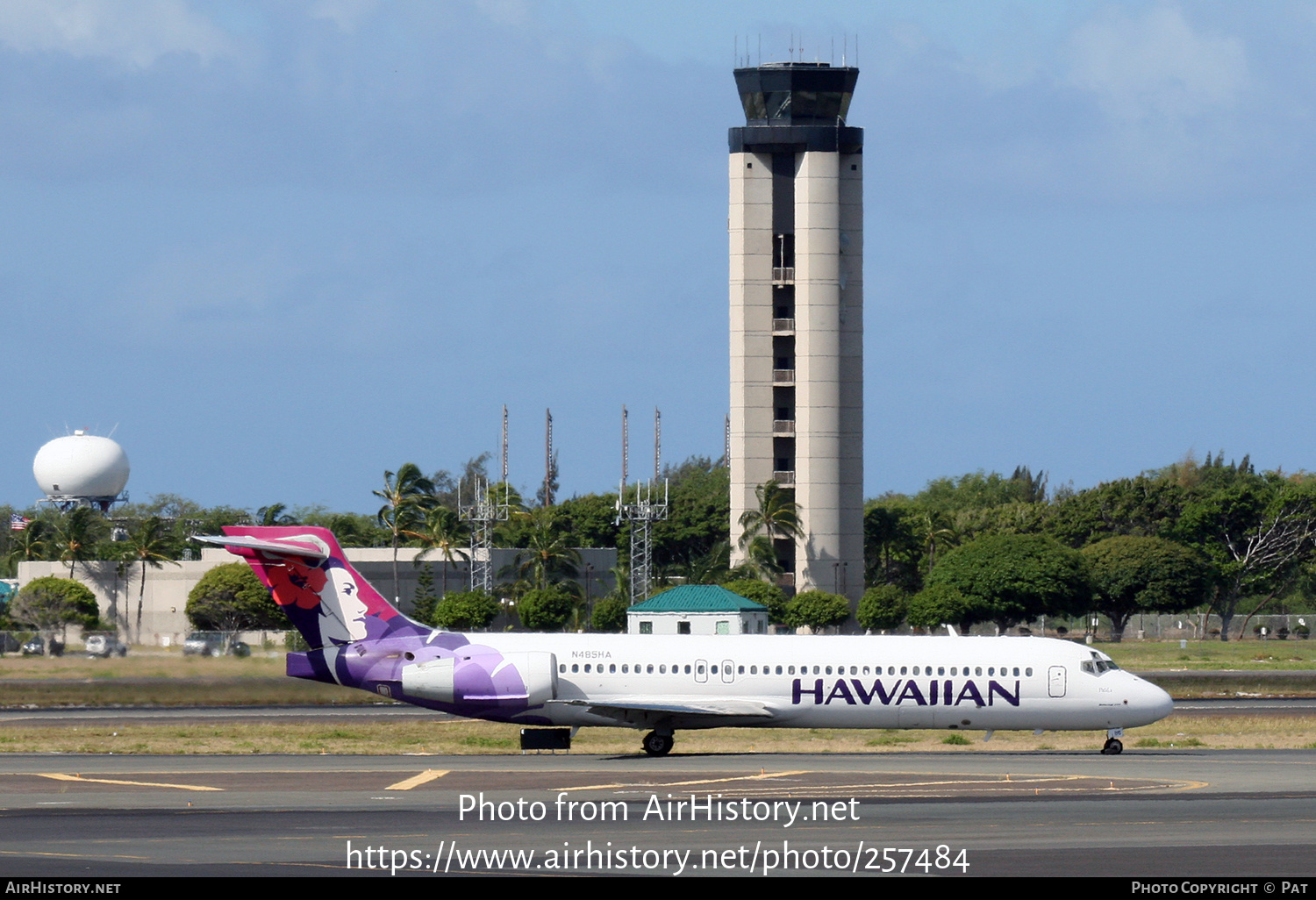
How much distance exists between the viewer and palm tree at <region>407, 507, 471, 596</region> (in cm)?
11556

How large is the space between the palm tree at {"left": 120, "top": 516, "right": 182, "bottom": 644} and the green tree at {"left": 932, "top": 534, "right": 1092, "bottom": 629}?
53879mm

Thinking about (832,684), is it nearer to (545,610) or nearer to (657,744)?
(657,744)

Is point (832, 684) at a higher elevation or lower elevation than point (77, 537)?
lower

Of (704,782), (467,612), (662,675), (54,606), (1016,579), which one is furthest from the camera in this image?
(1016,579)

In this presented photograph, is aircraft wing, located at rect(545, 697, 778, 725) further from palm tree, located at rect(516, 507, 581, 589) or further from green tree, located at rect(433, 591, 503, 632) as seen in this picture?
palm tree, located at rect(516, 507, 581, 589)

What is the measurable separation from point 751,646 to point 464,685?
7.65 m

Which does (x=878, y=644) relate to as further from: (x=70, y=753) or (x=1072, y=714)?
(x=70, y=753)

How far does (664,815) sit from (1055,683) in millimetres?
17274

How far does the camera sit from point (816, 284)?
11681 cm

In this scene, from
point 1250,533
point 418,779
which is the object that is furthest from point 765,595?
point 418,779

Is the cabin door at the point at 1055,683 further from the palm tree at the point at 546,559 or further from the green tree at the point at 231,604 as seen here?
the palm tree at the point at 546,559

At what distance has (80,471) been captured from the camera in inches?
5118

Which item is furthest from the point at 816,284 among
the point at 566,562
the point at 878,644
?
the point at 878,644

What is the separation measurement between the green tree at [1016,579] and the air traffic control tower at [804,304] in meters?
7.96
